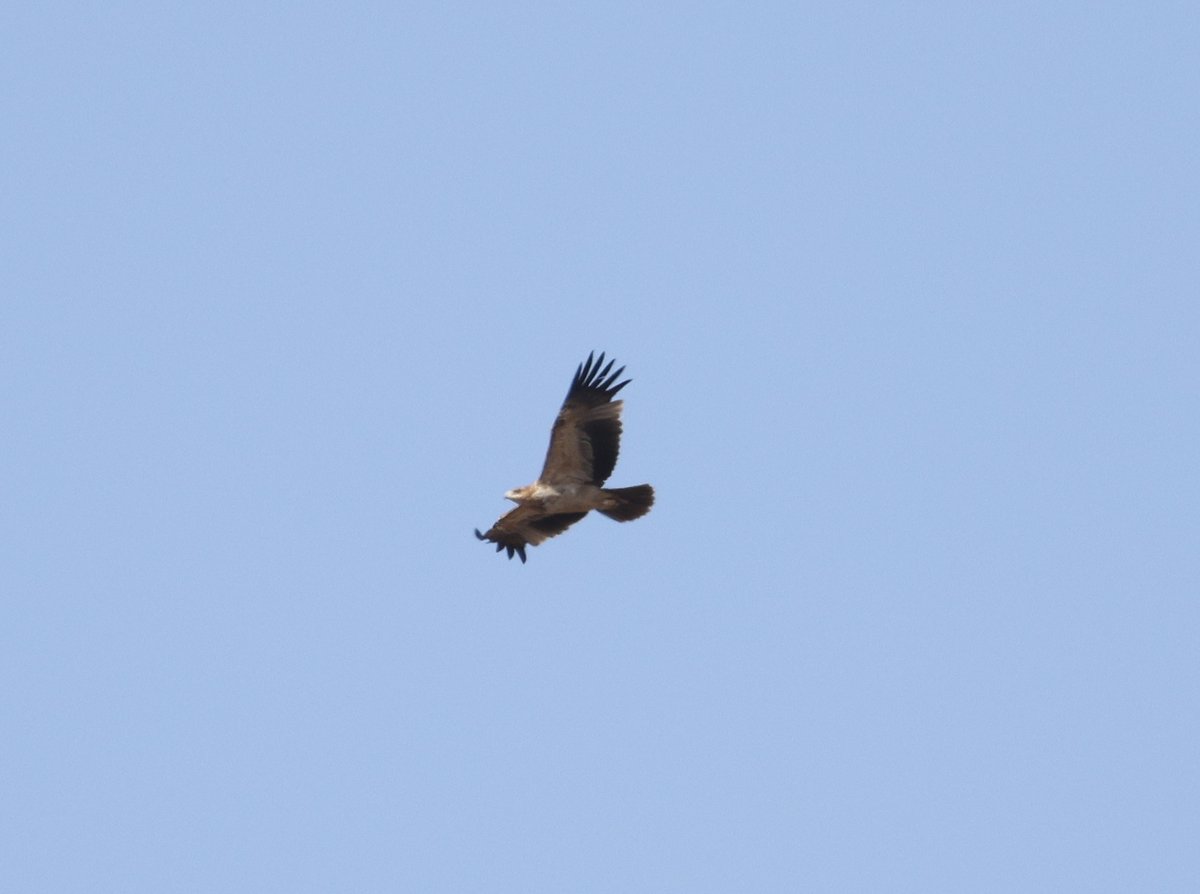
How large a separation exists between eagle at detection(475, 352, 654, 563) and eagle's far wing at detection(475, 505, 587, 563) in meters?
0.23

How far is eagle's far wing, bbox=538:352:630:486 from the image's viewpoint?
30.4 meters

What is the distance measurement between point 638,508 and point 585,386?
1621mm

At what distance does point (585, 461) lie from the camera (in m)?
30.6

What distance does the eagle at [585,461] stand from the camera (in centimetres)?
3048

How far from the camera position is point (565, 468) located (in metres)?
30.6

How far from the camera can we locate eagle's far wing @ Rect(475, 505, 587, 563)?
31.3 meters

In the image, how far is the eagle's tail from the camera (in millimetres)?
30750

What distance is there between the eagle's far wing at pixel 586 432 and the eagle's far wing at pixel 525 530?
0.83 metres

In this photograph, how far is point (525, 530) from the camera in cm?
3138

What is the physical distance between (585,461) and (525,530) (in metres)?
1.37

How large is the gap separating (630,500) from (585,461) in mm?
750

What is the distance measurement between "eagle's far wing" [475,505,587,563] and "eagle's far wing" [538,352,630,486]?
83 centimetres

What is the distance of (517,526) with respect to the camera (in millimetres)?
31312

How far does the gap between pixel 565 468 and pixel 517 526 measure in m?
1.16
